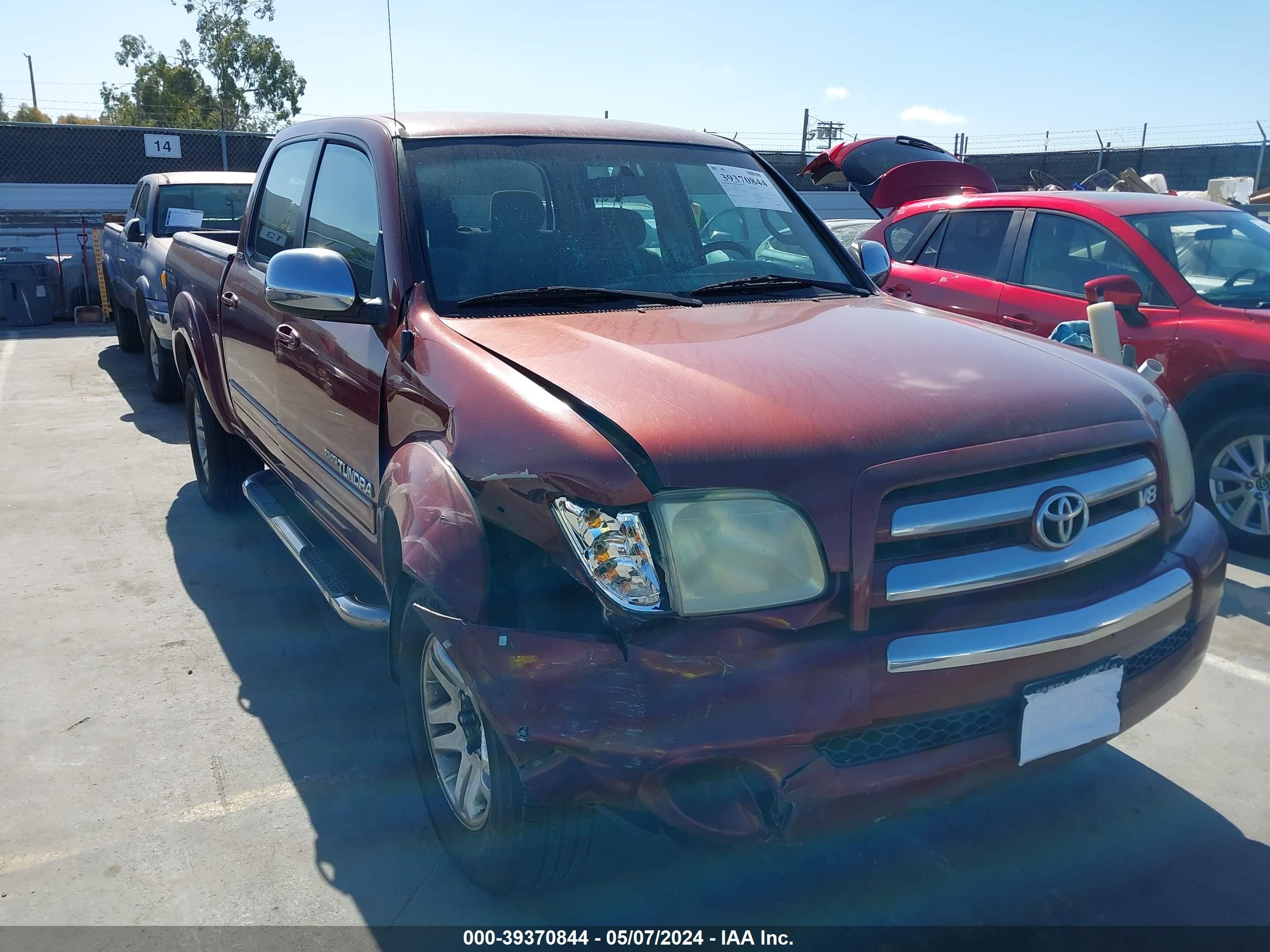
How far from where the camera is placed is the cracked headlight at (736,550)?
2.10 metres

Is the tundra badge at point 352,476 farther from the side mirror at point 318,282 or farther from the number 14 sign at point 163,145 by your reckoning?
the number 14 sign at point 163,145

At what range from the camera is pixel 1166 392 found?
5320mm

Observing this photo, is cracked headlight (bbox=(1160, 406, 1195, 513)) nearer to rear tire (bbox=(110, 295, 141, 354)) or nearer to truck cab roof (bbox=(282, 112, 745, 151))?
truck cab roof (bbox=(282, 112, 745, 151))

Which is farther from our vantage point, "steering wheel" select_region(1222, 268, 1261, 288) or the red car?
"steering wheel" select_region(1222, 268, 1261, 288)

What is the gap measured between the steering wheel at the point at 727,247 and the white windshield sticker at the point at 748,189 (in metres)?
0.20

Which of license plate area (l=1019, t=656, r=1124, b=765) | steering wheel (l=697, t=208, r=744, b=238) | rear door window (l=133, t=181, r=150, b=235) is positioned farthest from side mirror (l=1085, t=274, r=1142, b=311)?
rear door window (l=133, t=181, r=150, b=235)

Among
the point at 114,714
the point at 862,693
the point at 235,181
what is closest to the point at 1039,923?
the point at 862,693

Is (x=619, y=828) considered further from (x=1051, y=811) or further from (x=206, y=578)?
(x=206, y=578)

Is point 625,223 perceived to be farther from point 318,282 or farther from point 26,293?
point 26,293

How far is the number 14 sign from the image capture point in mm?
25375

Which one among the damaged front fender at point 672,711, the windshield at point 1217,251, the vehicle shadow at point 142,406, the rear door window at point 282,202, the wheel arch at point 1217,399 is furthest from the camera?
the vehicle shadow at point 142,406

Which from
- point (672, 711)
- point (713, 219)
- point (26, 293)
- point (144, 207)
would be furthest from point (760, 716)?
point (26, 293)

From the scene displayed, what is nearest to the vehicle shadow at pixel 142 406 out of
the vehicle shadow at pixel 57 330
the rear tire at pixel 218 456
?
the rear tire at pixel 218 456

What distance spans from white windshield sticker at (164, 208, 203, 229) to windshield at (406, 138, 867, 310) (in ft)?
23.1
